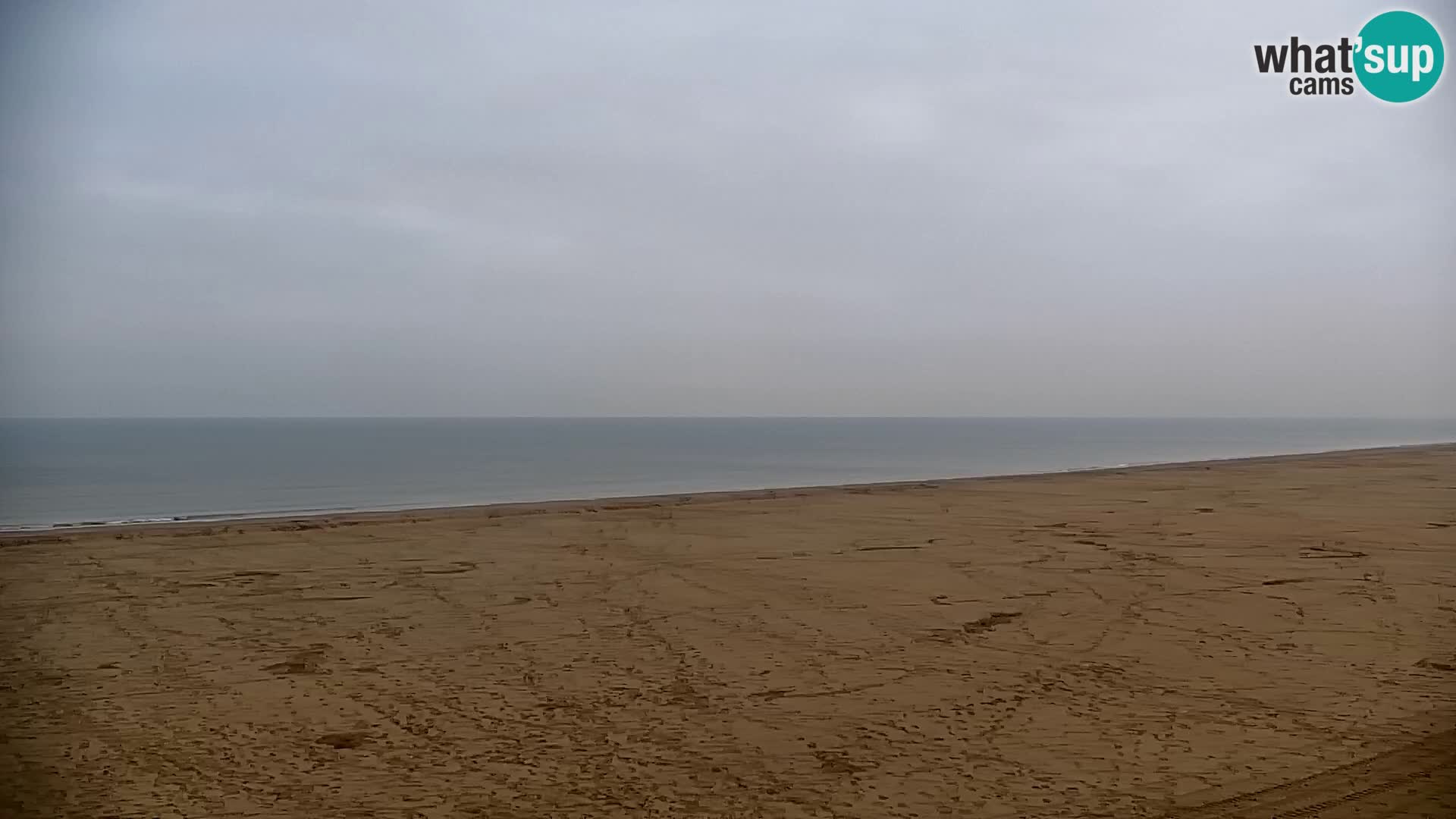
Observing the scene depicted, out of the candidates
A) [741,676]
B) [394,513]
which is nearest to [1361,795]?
[741,676]

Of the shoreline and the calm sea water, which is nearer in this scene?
the shoreline

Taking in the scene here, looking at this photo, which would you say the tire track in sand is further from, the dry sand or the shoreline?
the shoreline

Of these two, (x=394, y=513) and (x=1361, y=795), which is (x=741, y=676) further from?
(x=394, y=513)

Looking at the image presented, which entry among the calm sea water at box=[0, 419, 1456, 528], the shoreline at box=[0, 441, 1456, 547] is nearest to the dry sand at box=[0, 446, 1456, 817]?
the shoreline at box=[0, 441, 1456, 547]

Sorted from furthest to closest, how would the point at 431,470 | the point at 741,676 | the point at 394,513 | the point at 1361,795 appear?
the point at 431,470
the point at 394,513
the point at 741,676
the point at 1361,795

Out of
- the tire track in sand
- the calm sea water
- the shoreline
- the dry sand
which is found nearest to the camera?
the tire track in sand

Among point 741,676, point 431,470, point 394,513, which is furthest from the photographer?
point 431,470

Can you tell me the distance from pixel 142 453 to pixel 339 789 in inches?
2804

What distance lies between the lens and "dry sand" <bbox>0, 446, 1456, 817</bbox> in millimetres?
5750

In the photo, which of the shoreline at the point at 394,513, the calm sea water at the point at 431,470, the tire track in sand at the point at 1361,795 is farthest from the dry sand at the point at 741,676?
the calm sea water at the point at 431,470

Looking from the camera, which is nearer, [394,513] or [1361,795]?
[1361,795]

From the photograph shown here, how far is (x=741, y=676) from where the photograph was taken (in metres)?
8.29

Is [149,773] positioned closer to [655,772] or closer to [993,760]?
[655,772]

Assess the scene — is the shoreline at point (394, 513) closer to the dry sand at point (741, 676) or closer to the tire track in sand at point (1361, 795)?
the dry sand at point (741, 676)
